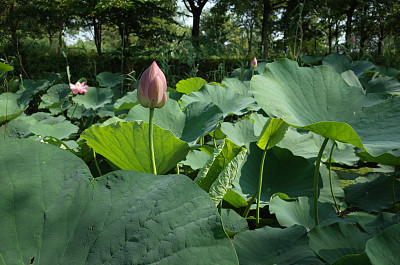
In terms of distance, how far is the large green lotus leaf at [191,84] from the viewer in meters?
1.87

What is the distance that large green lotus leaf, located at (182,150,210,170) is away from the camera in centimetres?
111

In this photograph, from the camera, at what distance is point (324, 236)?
666 mm

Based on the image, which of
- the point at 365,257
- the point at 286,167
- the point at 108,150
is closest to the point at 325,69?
the point at 286,167

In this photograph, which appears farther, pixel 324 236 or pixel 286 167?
pixel 286 167

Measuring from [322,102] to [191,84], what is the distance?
3.83 ft

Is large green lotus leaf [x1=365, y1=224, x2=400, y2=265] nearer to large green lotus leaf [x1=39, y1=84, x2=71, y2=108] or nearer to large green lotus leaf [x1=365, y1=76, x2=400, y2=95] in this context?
large green lotus leaf [x1=365, y1=76, x2=400, y2=95]

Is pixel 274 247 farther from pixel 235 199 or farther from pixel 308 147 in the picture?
pixel 308 147

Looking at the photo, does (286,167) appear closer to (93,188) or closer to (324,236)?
(324,236)

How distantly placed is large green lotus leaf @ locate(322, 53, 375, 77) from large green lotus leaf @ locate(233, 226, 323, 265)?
2451 millimetres

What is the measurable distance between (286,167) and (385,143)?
0.49 metres

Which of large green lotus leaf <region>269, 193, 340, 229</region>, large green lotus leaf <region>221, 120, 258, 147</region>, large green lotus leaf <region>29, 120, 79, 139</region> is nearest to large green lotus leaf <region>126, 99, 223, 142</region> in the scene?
large green lotus leaf <region>221, 120, 258, 147</region>

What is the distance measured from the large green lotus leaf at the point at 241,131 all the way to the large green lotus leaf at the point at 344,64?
5.99ft

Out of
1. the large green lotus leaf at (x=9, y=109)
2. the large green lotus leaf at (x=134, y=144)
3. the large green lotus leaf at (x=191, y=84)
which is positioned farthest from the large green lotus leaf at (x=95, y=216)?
the large green lotus leaf at (x=9, y=109)

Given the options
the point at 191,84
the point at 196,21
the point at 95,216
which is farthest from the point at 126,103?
the point at 196,21
